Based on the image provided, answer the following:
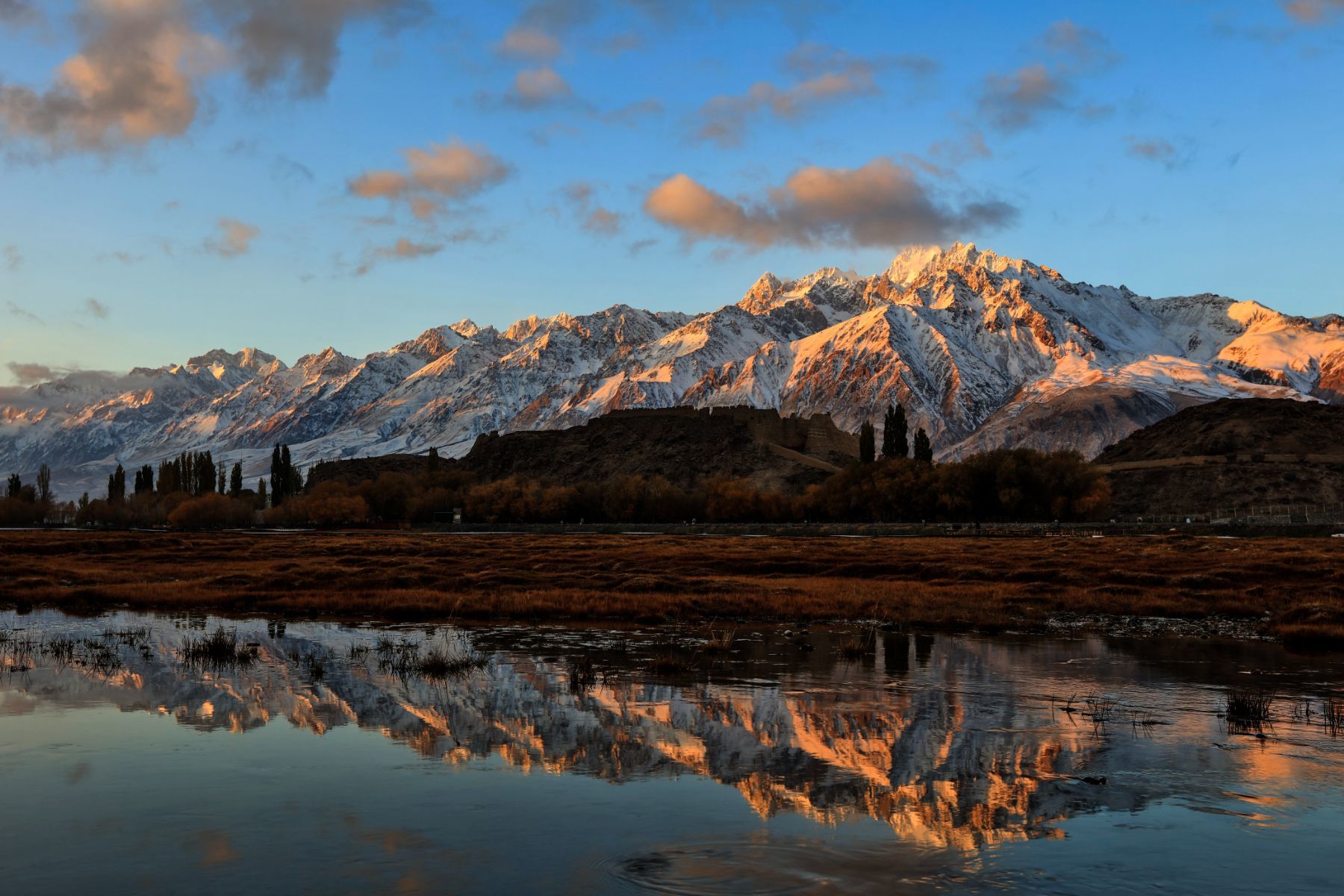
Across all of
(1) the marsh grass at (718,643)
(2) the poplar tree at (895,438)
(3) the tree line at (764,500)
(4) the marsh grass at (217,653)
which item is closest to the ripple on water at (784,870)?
(1) the marsh grass at (718,643)

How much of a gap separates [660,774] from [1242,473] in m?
178

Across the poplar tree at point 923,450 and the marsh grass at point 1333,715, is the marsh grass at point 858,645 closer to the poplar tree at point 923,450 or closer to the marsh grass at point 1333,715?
the marsh grass at point 1333,715

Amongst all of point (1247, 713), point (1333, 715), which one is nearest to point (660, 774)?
point (1247, 713)

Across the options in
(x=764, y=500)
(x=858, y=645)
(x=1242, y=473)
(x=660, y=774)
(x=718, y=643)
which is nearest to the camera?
(x=660, y=774)

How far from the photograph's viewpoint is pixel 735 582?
166ft

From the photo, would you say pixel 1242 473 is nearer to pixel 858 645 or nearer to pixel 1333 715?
pixel 858 645

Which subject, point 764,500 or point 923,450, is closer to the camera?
point 764,500

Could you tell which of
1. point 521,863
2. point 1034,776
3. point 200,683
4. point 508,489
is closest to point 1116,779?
point 1034,776

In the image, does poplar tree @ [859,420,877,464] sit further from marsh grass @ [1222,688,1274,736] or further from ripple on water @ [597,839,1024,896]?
ripple on water @ [597,839,1024,896]

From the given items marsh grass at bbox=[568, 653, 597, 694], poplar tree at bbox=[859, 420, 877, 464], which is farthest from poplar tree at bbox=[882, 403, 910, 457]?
marsh grass at bbox=[568, 653, 597, 694]

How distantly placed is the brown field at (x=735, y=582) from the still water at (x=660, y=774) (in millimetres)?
11353

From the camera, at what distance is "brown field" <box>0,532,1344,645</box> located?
3956cm

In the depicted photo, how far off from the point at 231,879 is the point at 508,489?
165632 millimetres

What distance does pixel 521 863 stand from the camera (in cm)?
1203
